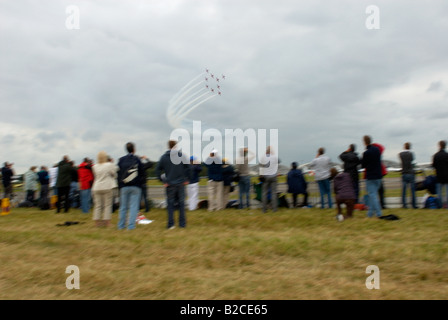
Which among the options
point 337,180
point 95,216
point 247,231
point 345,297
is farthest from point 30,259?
point 337,180

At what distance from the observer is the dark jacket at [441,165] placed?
440 inches

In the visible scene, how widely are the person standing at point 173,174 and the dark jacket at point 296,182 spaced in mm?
4708

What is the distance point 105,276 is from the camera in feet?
18.9

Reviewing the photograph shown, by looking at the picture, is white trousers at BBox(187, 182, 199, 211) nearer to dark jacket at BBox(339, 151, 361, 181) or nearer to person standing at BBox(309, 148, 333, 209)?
person standing at BBox(309, 148, 333, 209)

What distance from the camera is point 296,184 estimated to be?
42.7 feet

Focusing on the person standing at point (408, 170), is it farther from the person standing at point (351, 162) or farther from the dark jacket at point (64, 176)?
the dark jacket at point (64, 176)

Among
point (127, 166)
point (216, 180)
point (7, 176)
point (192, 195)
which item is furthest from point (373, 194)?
point (7, 176)

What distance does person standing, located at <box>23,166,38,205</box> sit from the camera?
56.3 ft

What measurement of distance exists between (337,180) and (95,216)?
653 cm

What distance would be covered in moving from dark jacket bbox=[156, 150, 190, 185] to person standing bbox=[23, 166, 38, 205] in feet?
33.5

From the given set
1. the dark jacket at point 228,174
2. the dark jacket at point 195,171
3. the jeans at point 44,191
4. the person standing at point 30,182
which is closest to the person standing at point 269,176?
the dark jacket at point 228,174

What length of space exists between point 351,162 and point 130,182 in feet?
21.1

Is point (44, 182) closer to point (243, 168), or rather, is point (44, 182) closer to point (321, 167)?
point (243, 168)
